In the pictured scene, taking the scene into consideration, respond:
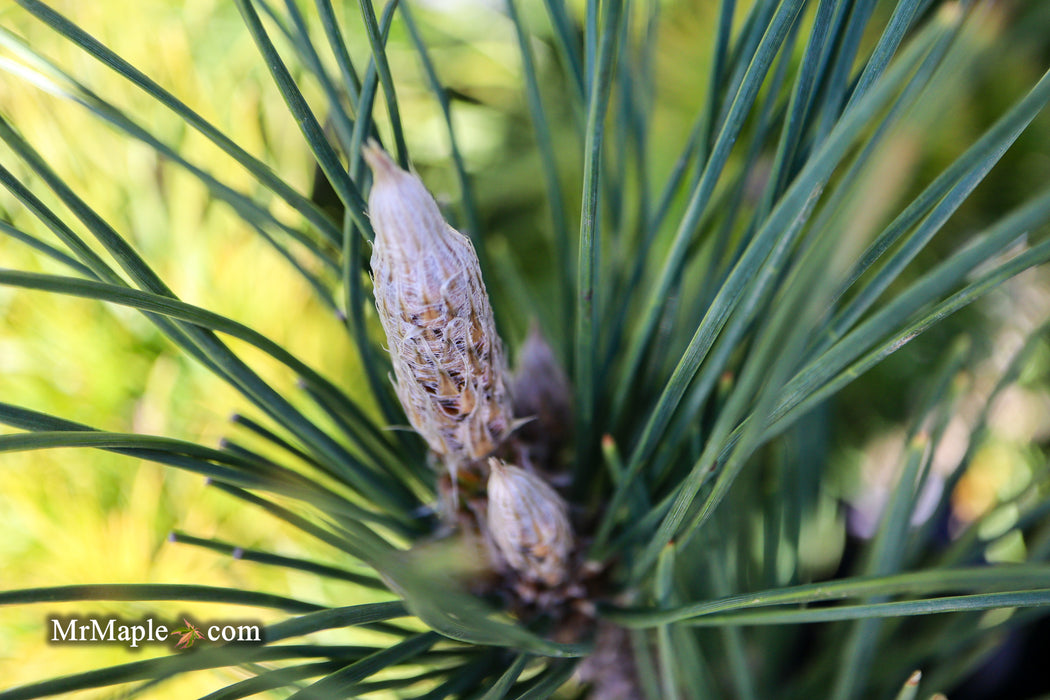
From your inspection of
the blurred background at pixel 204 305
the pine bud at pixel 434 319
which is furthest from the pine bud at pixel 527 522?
the blurred background at pixel 204 305

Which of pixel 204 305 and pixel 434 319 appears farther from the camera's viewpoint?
pixel 204 305

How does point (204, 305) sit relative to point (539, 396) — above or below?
above

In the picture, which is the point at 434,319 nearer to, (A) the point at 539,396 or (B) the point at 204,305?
(A) the point at 539,396

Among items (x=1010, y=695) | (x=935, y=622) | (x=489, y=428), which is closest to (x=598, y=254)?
(x=489, y=428)

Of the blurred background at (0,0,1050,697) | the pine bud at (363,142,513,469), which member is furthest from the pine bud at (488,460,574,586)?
the blurred background at (0,0,1050,697)

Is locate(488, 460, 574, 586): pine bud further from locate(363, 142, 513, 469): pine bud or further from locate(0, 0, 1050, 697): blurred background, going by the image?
locate(0, 0, 1050, 697): blurred background

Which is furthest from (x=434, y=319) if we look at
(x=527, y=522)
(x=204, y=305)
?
(x=204, y=305)
